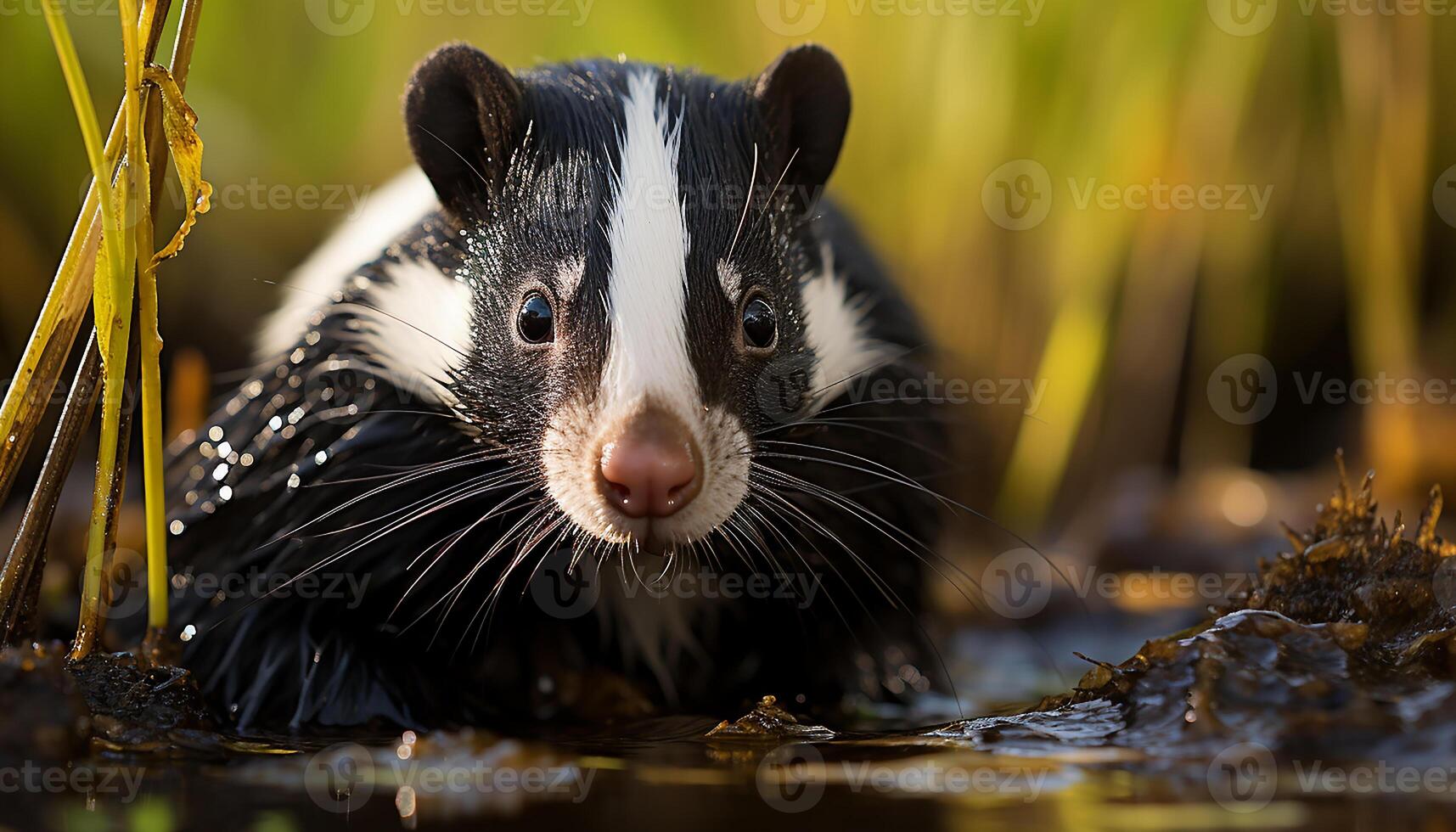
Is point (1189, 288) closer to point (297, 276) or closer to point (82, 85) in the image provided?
point (297, 276)

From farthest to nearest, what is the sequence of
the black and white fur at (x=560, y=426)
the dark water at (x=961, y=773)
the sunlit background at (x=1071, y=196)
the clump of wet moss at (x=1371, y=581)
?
1. the sunlit background at (x=1071, y=196)
2. the black and white fur at (x=560, y=426)
3. the clump of wet moss at (x=1371, y=581)
4. the dark water at (x=961, y=773)

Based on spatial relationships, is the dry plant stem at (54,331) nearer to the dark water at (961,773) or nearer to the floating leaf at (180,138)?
the floating leaf at (180,138)

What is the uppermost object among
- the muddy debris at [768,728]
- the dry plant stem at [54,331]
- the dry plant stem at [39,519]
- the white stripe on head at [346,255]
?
the white stripe on head at [346,255]

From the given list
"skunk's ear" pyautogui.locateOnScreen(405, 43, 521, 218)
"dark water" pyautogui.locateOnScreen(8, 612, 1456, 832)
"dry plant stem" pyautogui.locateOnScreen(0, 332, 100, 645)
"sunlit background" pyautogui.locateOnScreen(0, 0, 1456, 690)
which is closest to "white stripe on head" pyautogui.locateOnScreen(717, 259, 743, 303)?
"skunk's ear" pyautogui.locateOnScreen(405, 43, 521, 218)

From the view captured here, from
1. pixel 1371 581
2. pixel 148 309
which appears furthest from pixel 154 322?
pixel 1371 581

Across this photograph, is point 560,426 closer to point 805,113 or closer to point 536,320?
point 536,320

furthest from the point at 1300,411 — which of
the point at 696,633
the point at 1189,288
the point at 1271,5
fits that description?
the point at 696,633

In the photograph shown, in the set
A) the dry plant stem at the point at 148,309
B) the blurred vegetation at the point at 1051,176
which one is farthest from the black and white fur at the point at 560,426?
the blurred vegetation at the point at 1051,176
